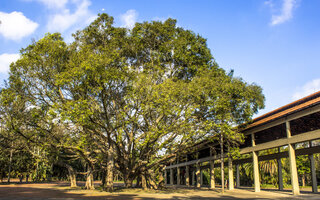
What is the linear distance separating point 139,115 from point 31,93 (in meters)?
9.92

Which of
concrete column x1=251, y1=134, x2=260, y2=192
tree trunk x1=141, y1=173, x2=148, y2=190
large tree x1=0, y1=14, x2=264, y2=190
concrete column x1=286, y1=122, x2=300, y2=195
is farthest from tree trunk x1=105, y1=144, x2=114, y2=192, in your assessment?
concrete column x1=286, y1=122, x2=300, y2=195

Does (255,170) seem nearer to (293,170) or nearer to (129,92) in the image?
(293,170)

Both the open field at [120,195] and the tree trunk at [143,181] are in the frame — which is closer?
the open field at [120,195]

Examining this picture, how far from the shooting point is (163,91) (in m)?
18.9

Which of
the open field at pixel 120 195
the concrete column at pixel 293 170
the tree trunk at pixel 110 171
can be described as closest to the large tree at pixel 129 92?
the tree trunk at pixel 110 171

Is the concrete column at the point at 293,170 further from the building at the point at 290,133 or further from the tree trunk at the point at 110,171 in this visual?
the tree trunk at the point at 110,171

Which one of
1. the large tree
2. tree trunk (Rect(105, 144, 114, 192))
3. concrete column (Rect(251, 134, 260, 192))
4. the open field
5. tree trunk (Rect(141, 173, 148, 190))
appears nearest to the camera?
the open field

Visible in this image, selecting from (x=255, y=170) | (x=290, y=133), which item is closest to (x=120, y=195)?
(x=255, y=170)

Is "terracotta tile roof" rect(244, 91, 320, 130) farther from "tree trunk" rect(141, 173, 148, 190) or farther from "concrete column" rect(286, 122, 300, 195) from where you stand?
"tree trunk" rect(141, 173, 148, 190)

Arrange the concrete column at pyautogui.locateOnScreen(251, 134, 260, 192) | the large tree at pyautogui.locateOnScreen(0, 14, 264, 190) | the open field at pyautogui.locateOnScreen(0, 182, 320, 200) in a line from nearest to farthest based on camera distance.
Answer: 1. the open field at pyautogui.locateOnScreen(0, 182, 320, 200)
2. the large tree at pyautogui.locateOnScreen(0, 14, 264, 190)
3. the concrete column at pyautogui.locateOnScreen(251, 134, 260, 192)

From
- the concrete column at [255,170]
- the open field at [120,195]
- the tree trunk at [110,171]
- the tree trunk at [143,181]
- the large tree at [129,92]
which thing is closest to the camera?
the open field at [120,195]

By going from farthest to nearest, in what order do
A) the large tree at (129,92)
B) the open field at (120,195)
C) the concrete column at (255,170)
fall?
the concrete column at (255,170), the large tree at (129,92), the open field at (120,195)

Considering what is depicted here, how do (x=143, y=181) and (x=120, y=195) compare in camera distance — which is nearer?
(x=120, y=195)

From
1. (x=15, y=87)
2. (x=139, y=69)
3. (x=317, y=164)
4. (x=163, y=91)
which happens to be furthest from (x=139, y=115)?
(x=317, y=164)
